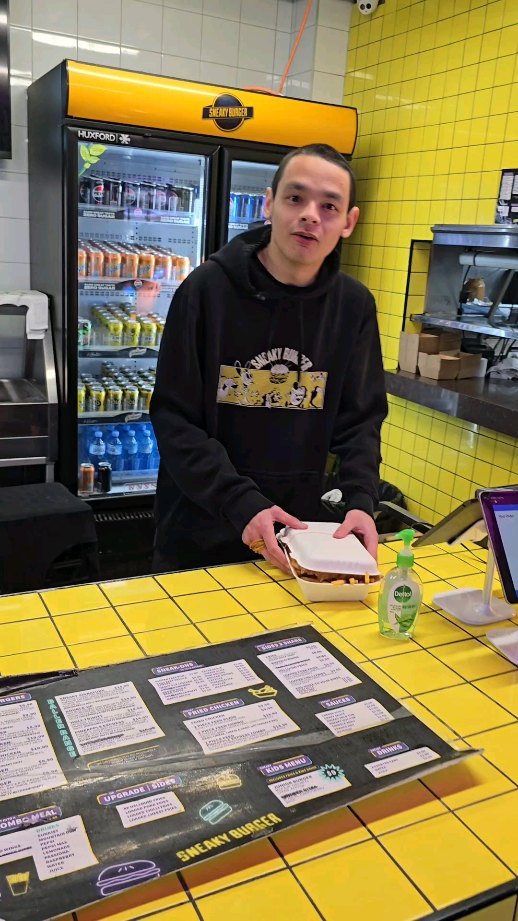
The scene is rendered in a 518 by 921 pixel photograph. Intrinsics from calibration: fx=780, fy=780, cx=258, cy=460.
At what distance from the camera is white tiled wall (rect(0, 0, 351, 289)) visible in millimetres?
4023

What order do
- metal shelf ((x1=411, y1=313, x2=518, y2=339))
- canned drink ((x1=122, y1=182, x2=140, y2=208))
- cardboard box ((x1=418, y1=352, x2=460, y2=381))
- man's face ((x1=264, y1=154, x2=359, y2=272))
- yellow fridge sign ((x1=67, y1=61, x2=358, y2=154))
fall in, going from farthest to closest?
canned drink ((x1=122, y1=182, x2=140, y2=208)), cardboard box ((x1=418, y1=352, x2=460, y2=381)), yellow fridge sign ((x1=67, y1=61, x2=358, y2=154)), metal shelf ((x1=411, y1=313, x2=518, y2=339)), man's face ((x1=264, y1=154, x2=359, y2=272))

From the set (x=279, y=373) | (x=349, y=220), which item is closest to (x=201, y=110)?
(x=349, y=220)

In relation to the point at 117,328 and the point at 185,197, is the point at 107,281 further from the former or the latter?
the point at 185,197

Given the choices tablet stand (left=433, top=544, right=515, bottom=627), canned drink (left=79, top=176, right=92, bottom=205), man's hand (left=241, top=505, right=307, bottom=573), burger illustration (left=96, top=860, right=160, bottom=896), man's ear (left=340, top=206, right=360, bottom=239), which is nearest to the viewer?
burger illustration (left=96, top=860, right=160, bottom=896)

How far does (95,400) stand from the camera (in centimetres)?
402

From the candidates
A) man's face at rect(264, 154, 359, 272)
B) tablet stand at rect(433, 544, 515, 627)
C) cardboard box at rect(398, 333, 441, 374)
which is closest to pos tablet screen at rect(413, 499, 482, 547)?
tablet stand at rect(433, 544, 515, 627)

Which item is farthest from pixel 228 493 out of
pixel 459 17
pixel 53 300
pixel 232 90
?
pixel 459 17

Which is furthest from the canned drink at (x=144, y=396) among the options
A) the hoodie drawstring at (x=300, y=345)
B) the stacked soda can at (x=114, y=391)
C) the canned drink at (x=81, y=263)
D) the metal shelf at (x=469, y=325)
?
the hoodie drawstring at (x=300, y=345)

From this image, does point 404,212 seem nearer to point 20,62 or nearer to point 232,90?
point 232,90

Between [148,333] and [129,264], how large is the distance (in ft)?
1.20

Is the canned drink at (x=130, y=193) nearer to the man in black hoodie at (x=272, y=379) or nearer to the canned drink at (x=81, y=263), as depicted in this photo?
the canned drink at (x=81, y=263)

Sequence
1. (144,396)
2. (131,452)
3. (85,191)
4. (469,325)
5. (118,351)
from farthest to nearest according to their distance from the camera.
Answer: (131,452), (144,396), (118,351), (85,191), (469,325)

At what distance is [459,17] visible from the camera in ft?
11.9

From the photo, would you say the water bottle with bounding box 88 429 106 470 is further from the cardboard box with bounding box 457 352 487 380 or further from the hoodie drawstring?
the hoodie drawstring
